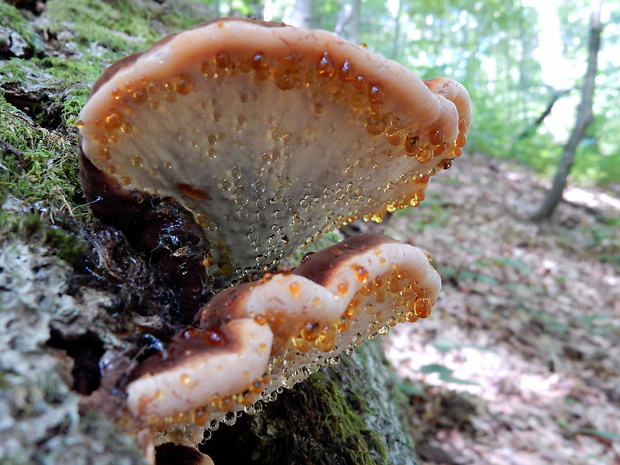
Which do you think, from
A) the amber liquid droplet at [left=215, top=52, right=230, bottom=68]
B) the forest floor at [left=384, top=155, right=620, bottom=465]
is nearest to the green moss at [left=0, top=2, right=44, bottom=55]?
the amber liquid droplet at [left=215, top=52, right=230, bottom=68]

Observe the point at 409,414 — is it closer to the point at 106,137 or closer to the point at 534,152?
Answer: the point at 106,137

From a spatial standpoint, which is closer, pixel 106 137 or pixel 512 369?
pixel 106 137

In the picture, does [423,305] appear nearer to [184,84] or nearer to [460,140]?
[460,140]

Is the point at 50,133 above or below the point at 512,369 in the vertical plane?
above

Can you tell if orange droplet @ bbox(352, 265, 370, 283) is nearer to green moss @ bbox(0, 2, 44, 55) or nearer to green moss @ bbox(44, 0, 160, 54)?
green moss @ bbox(0, 2, 44, 55)

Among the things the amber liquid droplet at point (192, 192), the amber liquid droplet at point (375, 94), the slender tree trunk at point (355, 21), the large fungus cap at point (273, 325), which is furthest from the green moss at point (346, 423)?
the slender tree trunk at point (355, 21)

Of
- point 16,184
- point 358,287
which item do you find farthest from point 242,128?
point 16,184

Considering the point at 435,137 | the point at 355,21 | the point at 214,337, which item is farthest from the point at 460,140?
the point at 355,21
